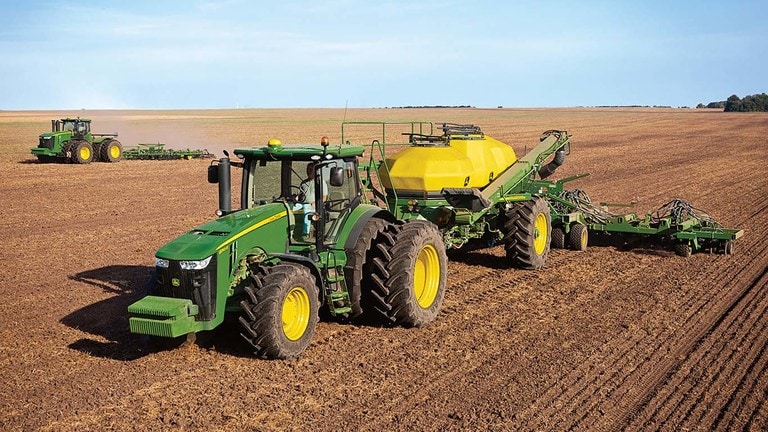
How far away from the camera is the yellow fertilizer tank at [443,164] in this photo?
10.9 metres

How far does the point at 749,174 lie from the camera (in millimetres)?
25109

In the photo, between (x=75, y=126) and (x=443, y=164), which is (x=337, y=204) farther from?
(x=75, y=126)

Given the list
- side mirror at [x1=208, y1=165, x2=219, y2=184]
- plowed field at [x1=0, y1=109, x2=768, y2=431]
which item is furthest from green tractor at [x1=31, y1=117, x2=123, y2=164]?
side mirror at [x1=208, y1=165, x2=219, y2=184]

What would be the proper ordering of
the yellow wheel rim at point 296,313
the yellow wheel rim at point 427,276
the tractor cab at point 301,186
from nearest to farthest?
1. the yellow wheel rim at point 296,313
2. the tractor cab at point 301,186
3. the yellow wheel rim at point 427,276

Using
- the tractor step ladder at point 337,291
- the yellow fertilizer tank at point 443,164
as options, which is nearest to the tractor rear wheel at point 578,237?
the yellow fertilizer tank at point 443,164

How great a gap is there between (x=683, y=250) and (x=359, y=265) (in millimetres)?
6559

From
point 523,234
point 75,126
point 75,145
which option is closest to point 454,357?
point 523,234

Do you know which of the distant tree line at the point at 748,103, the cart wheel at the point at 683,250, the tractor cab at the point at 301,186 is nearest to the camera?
the tractor cab at the point at 301,186

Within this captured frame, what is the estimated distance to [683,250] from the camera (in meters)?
12.3

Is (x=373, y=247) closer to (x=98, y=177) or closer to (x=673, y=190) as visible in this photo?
(x=673, y=190)

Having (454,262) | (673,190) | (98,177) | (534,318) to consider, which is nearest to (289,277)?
(534,318)

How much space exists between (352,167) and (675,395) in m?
3.90

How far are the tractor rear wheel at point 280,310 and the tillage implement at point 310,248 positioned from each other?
0.03 feet

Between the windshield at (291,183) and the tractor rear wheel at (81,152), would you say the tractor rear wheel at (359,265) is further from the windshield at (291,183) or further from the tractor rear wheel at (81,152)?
the tractor rear wheel at (81,152)
